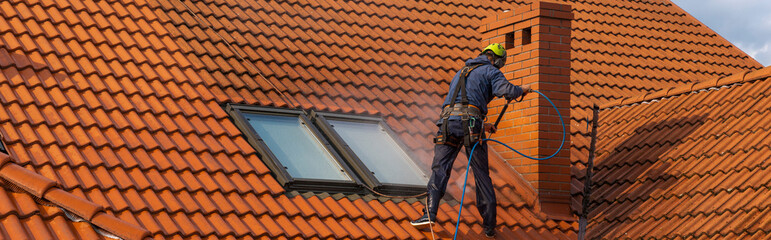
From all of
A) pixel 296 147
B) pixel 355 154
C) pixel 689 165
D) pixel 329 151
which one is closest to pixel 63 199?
pixel 296 147

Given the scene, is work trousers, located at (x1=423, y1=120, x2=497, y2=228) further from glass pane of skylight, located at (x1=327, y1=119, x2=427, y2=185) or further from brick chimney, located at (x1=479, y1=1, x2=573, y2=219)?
brick chimney, located at (x1=479, y1=1, x2=573, y2=219)

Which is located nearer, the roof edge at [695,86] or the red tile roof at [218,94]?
the red tile roof at [218,94]

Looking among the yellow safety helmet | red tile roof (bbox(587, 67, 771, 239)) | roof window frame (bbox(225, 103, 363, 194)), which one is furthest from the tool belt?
red tile roof (bbox(587, 67, 771, 239))

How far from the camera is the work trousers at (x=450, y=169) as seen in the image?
20.4ft

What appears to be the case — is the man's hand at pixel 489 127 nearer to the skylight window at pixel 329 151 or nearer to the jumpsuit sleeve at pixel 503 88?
the jumpsuit sleeve at pixel 503 88

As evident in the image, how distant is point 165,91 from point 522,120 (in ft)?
10.1

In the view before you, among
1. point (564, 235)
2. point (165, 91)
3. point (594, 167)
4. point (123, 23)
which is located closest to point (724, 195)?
point (564, 235)

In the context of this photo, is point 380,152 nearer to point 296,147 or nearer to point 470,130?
point 296,147

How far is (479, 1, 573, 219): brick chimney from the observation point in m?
7.29

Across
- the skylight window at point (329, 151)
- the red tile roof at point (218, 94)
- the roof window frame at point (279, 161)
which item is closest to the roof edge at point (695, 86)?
the red tile roof at point (218, 94)

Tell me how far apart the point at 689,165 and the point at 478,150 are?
2.04 m

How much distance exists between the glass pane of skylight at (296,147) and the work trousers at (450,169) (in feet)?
2.50

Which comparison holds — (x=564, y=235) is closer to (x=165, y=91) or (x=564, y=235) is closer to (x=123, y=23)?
(x=165, y=91)

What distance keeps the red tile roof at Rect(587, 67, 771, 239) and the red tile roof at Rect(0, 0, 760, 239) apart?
1.28 ft
